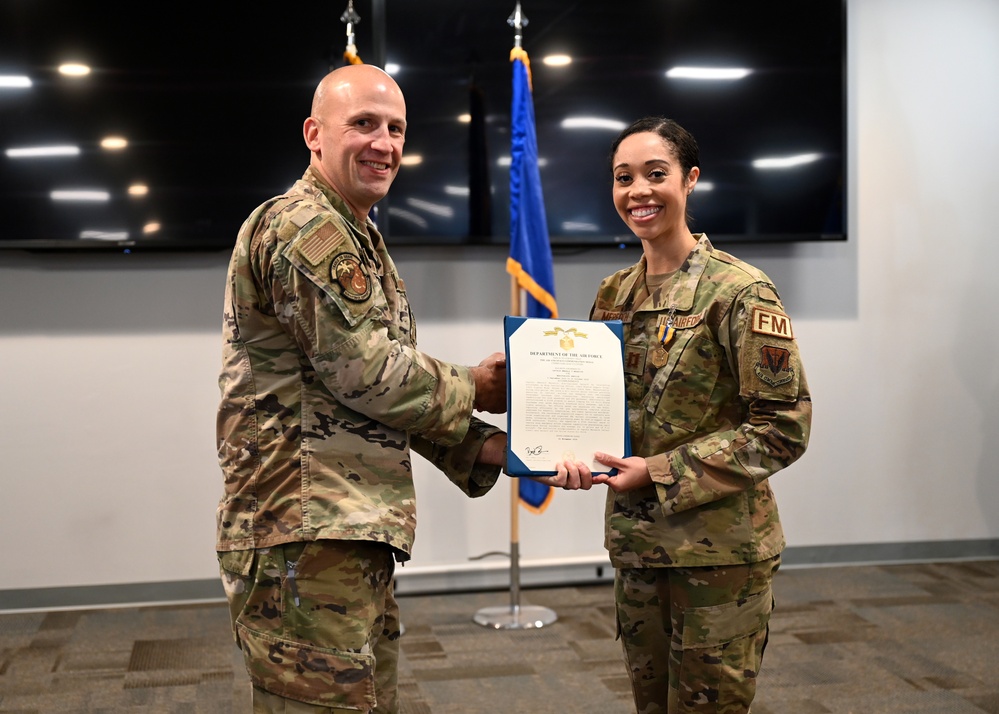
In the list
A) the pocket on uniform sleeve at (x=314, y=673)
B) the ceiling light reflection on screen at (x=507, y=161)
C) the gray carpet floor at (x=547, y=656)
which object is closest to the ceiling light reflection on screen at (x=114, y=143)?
the ceiling light reflection on screen at (x=507, y=161)

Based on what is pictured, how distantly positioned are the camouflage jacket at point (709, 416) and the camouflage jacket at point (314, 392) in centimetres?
44

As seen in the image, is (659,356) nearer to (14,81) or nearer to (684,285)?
(684,285)

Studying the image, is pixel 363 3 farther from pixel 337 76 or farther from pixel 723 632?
pixel 723 632

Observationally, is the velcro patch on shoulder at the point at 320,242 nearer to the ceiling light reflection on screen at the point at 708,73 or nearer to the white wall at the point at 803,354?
the white wall at the point at 803,354

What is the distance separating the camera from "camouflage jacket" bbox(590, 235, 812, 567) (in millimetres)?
1953

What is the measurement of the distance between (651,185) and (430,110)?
2.29 meters

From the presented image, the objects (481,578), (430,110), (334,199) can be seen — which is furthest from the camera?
(481,578)

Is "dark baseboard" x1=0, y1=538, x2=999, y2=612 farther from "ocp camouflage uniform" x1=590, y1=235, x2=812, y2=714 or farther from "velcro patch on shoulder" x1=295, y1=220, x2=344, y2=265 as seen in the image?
"velcro patch on shoulder" x1=295, y1=220, x2=344, y2=265

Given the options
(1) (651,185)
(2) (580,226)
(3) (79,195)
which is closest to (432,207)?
(2) (580,226)

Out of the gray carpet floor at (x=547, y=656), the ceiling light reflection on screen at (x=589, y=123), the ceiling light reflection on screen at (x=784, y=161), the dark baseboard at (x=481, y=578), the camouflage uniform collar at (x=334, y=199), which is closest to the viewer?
the camouflage uniform collar at (x=334, y=199)

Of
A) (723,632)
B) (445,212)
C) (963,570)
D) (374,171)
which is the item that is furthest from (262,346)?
(963,570)

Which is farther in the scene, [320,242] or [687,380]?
[687,380]

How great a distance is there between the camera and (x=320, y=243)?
1.77 m

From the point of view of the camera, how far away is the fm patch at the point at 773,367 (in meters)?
1.93
